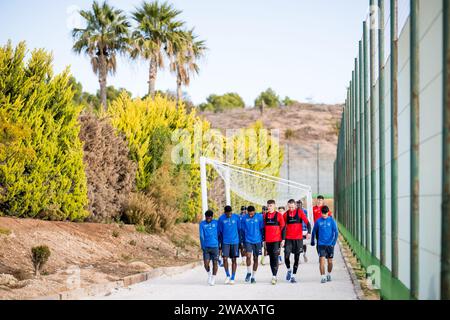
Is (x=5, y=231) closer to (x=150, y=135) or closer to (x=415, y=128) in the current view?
(x=415, y=128)

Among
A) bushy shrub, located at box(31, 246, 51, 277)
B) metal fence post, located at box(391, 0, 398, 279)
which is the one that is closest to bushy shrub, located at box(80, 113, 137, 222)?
bushy shrub, located at box(31, 246, 51, 277)

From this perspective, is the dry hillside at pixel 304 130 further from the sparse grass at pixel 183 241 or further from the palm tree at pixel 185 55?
the sparse grass at pixel 183 241

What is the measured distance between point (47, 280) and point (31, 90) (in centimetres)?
827

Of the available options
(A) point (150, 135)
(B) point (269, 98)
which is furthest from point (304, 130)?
(A) point (150, 135)

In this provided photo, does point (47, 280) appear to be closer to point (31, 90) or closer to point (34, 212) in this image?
point (34, 212)

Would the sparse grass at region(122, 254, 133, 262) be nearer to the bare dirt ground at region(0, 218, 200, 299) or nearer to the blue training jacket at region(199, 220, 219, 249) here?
the bare dirt ground at region(0, 218, 200, 299)

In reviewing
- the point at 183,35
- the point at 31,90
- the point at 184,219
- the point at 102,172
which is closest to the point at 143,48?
the point at 183,35

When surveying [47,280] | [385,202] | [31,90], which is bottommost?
[47,280]

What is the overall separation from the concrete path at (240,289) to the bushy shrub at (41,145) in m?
4.72

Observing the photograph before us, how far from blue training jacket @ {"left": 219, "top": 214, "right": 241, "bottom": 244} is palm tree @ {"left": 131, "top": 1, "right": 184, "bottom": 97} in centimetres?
3258

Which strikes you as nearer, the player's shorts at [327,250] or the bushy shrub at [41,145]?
the player's shorts at [327,250]

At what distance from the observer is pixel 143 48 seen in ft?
169

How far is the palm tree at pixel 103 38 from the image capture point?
163ft

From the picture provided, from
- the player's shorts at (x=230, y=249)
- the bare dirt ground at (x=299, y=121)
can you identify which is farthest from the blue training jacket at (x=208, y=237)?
the bare dirt ground at (x=299, y=121)
